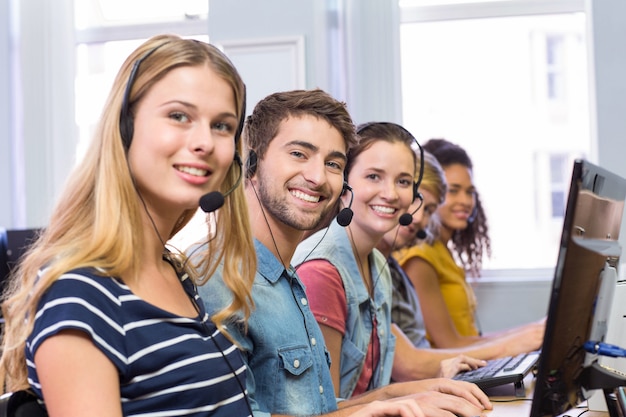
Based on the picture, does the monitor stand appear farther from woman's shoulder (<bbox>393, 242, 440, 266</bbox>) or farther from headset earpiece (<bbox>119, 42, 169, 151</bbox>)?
woman's shoulder (<bbox>393, 242, 440, 266</bbox>)

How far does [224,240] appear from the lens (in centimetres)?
147

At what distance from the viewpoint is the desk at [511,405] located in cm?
166

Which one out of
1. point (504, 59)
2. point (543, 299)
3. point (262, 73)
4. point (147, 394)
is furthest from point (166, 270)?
point (504, 59)

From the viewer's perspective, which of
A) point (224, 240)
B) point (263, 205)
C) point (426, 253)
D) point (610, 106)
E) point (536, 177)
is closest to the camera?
point (224, 240)

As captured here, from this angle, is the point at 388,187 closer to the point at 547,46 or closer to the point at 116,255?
the point at 116,255

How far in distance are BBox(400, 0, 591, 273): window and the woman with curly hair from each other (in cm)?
40

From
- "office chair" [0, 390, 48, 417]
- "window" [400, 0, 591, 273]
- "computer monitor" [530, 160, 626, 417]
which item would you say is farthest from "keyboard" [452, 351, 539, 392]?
"window" [400, 0, 591, 273]

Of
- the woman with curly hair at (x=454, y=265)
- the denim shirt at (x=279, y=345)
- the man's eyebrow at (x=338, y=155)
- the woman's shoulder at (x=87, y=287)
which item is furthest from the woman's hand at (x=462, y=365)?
the woman's shoulder at (x=87, y=287)

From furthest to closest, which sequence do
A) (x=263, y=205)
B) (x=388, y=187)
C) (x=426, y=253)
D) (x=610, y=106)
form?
(x=610, y=106)
(x=426, y=253)
(x=388, y=187)
(x=263, y=205)

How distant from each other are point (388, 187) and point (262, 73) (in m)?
1.93

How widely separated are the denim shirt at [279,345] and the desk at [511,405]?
330 mm

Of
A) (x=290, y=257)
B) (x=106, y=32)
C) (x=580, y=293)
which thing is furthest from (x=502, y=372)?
(x=106, y=32)

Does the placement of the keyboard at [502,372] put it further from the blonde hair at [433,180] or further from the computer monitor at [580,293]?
the blonde hair at [433,180]

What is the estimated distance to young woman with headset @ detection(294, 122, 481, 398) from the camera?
191cm
